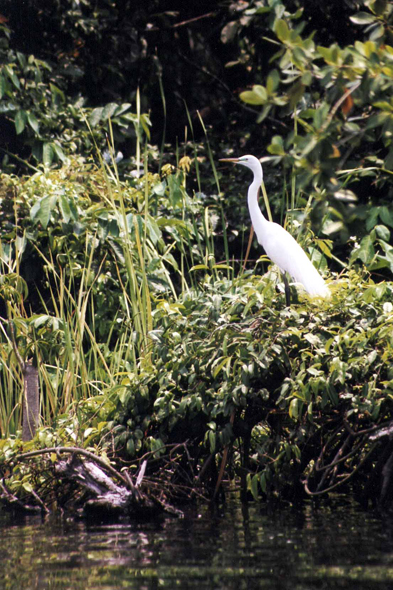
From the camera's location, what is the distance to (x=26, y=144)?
760 cm

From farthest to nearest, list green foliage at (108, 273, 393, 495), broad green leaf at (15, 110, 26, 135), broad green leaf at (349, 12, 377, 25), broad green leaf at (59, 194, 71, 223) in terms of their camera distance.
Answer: broad green leaf at (15, 110, 26, 135), broad green leaf at (59, 194, 71, 223), green foliage at (108, 273, 393, 495), broad green leaf at (349, 12, 377, 25)

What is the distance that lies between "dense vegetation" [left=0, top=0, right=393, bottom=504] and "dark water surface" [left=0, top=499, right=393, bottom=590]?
314 millimetres

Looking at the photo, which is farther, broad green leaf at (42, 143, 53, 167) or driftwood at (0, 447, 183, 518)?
broad green leaf at (42, 143, 53, 167)

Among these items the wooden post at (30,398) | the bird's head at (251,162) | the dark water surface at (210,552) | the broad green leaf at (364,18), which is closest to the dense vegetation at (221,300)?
the broad green leaf at (364,18)

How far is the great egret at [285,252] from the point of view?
5.10 meters

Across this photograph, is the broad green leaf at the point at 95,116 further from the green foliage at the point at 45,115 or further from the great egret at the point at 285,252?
the great egret at the point at 285,252

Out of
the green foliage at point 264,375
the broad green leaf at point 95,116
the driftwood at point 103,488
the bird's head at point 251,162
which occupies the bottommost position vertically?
the driftwood at point 103,488

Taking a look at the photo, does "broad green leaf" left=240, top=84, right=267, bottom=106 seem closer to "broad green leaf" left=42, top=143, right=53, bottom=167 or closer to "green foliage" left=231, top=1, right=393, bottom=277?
"green foliage" left=231, top=1, right=393, bottom=277

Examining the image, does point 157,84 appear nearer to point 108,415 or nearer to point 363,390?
point 108,415

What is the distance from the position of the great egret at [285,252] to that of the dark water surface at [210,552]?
1.42 meters

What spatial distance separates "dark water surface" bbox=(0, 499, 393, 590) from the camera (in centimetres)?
285

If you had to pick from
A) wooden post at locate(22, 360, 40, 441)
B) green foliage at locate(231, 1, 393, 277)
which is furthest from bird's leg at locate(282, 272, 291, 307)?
green foliage at locate(231, 1, 393, 277)

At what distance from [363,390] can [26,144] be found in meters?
4.72

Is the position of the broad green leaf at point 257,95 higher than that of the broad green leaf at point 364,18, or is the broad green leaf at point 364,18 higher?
the broad green leaf at point 364,18
